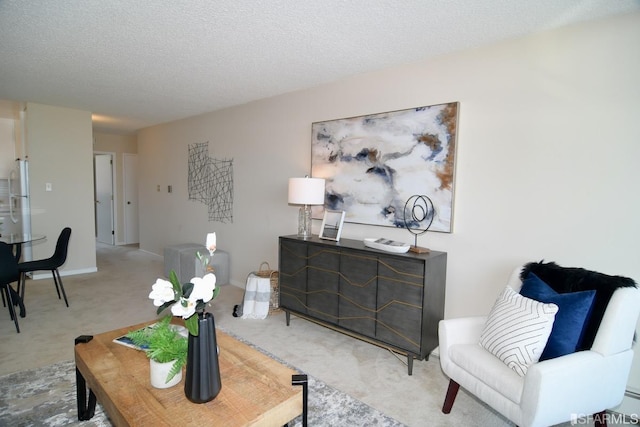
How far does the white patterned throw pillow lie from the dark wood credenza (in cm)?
56

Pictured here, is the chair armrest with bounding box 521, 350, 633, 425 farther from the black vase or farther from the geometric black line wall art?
the geometric black line wall art

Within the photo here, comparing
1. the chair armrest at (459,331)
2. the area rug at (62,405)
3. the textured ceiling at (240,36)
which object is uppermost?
the textured ceiling at (240,36)

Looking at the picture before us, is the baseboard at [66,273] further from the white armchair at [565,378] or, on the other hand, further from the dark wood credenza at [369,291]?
the white armchair at [565,378]

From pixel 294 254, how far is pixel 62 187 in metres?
3.90

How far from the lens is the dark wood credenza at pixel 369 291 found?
2.44 metres

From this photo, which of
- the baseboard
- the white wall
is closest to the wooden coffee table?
the white wall

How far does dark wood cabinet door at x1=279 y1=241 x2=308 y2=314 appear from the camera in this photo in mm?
3150

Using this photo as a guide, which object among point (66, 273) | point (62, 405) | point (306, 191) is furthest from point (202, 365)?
point (66, 273)

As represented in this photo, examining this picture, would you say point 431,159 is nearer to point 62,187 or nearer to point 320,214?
point 320,214

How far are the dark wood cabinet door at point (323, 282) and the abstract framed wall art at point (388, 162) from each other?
50 centimetres

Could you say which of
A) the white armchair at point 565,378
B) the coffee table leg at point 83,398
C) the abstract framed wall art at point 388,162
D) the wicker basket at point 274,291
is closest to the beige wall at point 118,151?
the wicker basket at point 274,291

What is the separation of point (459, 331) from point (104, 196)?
784 cm

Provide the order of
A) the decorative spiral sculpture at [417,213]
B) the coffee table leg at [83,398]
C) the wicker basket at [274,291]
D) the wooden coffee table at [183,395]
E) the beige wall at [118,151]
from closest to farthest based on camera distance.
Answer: the wooden coffee table at [183,395] < the coffee table leg at [83,398] < the decorative spiral sculpture at [417,213] < the wicker basket at [274,291] < the beige wall at [118,151]

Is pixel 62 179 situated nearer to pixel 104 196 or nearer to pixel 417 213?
pixel 104 196
